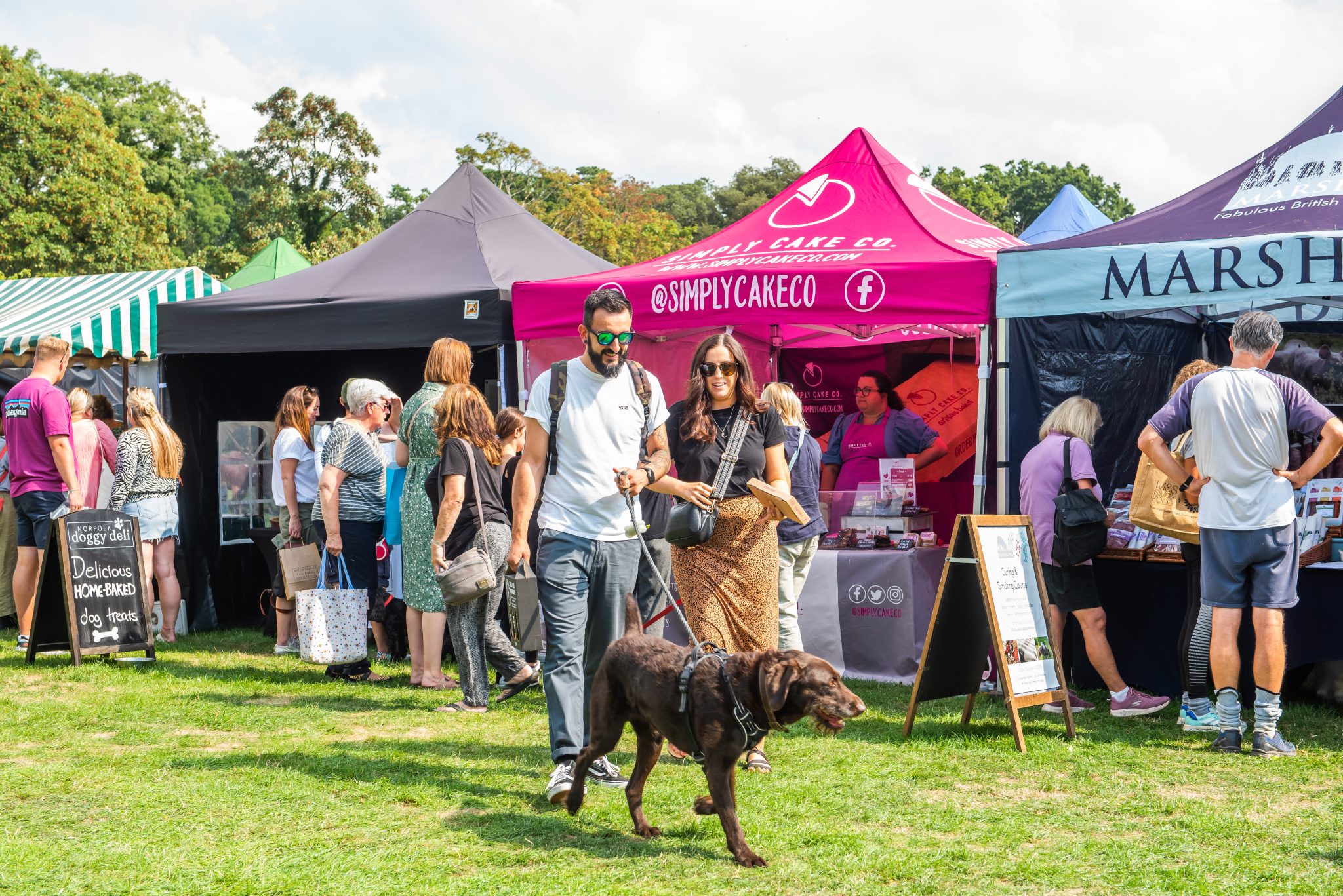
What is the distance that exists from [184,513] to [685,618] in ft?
18.9

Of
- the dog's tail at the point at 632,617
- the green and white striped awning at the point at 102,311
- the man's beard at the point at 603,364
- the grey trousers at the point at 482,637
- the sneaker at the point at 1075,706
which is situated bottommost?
the sneaker at the point at 1075,706

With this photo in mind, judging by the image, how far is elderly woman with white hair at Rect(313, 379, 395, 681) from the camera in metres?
6.62

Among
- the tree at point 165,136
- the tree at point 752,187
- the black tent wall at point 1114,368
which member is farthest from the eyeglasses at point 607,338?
the tree at point 752,187

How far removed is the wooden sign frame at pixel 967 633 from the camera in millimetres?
5285

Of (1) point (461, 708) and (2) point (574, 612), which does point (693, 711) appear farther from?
(1) point (461, 708)

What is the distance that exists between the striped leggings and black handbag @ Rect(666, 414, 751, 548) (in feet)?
7.27

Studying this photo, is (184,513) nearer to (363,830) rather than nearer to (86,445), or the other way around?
(86,445)

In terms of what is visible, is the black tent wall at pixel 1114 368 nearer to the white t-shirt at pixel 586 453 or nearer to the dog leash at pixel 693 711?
the white t-shirt at pixel 586 453

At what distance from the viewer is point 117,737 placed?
531 cm

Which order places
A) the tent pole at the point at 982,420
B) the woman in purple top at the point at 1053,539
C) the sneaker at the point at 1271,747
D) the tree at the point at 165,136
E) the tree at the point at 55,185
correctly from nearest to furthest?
1. the sneaker at the point at 1271,747
2. the woman in purple top at the point at 1053,539
3. the tent pole at the point at 982,420
4. the tree at the point at 55,185
5. the tree at the point at 165,136

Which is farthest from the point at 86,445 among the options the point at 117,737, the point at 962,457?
the point at 962,457

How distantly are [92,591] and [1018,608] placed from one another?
5.30 meters

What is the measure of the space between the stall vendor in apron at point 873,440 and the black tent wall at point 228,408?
2547 mm

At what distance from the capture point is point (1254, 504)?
16.3 ft
